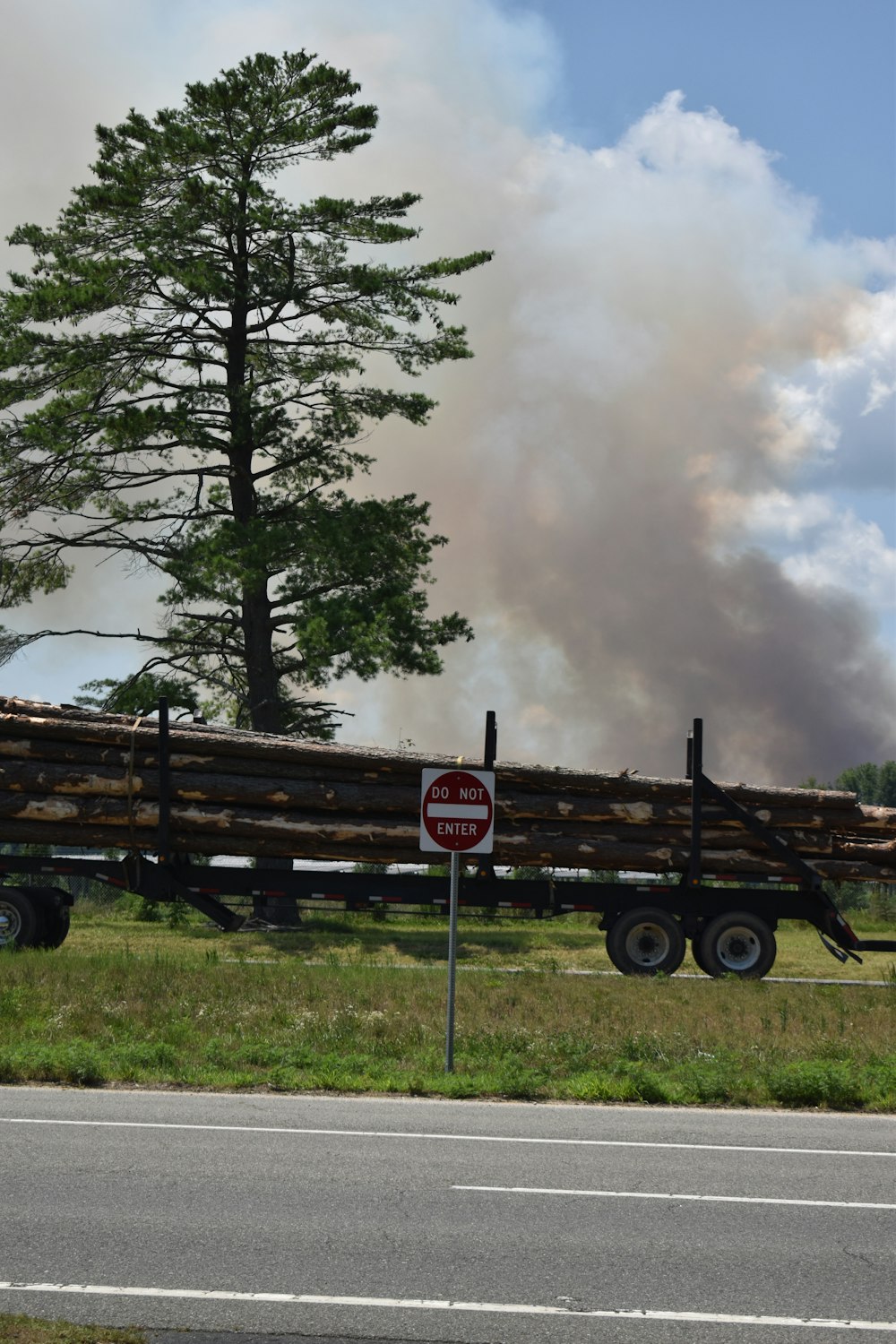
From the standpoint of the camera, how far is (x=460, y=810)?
13859 millimetres

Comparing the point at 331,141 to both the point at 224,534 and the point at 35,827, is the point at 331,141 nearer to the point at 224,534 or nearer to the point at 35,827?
the point at 224,534

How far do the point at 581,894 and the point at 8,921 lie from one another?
29.0 feet

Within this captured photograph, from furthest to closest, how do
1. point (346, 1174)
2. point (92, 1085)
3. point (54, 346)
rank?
1. point (54, 346)
2. point (92, 1085)
3. point (346, 1174)

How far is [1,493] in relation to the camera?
33188 mm

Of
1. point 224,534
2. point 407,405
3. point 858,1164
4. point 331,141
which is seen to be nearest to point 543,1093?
point 858,1164

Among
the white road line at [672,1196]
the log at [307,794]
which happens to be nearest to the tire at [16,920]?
the log at [307,794]

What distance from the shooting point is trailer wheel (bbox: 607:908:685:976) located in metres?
21.2

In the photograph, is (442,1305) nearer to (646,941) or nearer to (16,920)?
(646,941)

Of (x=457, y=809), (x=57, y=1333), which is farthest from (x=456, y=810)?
(x=57, y=1333)

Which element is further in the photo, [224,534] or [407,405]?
[407,405]

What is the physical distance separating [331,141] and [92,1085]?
1088 inches

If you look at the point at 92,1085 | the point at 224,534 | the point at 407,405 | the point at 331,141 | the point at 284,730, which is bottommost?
the point at 92,1085

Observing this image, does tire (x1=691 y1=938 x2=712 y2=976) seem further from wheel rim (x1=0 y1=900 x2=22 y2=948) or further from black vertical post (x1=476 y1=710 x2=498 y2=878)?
wheel rim (x1=0 y1=900 x2=22 y2=948)

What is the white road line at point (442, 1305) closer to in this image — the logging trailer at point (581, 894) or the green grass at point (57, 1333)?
the green grass at point (57, 1333)
